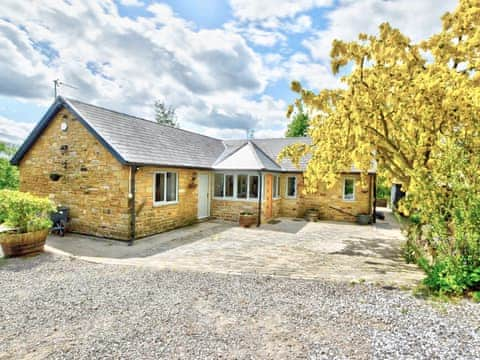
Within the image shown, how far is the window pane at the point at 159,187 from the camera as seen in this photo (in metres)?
10.7

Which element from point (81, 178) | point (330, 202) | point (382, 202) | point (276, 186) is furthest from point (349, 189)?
point (81, 178)

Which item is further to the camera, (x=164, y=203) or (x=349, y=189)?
(x=349, y=189)

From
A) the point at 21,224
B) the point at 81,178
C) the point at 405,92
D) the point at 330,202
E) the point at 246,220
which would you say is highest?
the point at 405,92

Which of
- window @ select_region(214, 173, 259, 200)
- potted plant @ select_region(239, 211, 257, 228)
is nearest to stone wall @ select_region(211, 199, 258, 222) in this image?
window @ select_region(214, 173, 259, 200)

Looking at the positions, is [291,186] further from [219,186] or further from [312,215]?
[219,186]

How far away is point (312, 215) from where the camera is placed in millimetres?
15156

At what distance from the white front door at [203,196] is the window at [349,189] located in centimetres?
816

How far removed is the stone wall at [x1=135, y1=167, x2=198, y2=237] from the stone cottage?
0.04 metres

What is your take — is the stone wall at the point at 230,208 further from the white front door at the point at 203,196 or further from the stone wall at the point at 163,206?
the stone wall at the point at 163,206

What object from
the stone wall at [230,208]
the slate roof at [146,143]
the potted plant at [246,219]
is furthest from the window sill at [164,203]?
the potted plant at [246,219]

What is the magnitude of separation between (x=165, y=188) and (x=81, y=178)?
125 inches

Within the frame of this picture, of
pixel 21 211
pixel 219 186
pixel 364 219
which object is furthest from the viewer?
pixel 219 186

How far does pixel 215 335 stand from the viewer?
3.62 m

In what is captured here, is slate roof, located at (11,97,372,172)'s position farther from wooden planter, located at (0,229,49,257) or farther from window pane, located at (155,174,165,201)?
wooden planter, located at (0,229,49,257)
